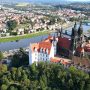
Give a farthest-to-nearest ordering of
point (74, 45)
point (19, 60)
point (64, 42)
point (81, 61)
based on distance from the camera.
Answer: point (64, 42)
point (19, 60)
point (74, 45)
point (81, 61)

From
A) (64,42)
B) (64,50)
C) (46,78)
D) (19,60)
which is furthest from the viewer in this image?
(64,42)

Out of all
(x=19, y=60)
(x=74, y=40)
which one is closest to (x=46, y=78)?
(x=74, y=40)

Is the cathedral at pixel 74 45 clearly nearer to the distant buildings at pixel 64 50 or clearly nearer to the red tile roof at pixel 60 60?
the distant buildings at pixel 64 50

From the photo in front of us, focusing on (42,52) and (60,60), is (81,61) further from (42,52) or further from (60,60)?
(42,52)

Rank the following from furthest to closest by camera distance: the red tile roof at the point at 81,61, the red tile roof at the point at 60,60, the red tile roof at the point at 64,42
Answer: the red tile roof at the point at 64,42 → the red tile roof at the point at 60,60 → the red tile roof at the point at 81,61

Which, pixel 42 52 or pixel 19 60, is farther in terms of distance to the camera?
pixel 19 60

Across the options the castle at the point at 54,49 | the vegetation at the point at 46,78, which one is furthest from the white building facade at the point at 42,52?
the vegetation at the point at 46,78

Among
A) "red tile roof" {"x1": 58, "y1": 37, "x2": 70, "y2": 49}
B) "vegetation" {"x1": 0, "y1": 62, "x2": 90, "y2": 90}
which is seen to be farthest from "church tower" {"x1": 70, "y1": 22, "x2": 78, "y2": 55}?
"vegetation" {"x1": 0, "y1": 62, "x2": 90, "y2": 90}

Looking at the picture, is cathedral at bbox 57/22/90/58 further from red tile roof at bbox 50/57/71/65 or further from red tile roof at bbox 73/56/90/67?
red tile roof at bbox 73/56/90/67

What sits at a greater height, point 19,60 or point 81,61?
point 81,61
